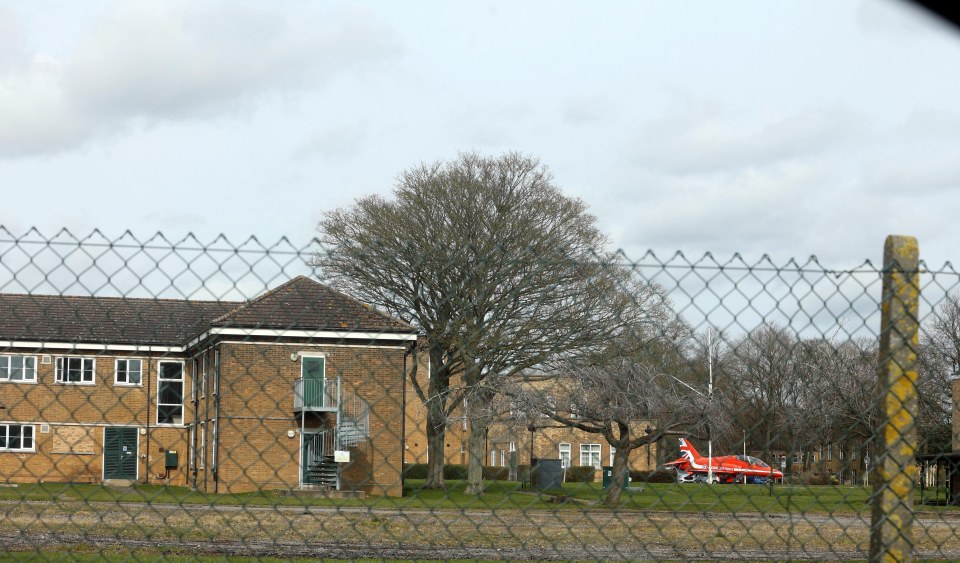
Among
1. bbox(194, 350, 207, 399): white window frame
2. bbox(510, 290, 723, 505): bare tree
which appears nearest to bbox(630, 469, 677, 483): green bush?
bbox(510, 290, 723, 505): bare tree

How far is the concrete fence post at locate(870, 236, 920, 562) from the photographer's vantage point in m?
3.82

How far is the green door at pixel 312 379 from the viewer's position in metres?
4.37

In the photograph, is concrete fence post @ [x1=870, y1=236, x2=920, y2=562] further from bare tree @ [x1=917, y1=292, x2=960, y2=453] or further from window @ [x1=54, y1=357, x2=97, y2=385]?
window @ [x1=54, y1=357, x2=97, y2=385]

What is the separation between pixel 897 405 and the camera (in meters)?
3.88

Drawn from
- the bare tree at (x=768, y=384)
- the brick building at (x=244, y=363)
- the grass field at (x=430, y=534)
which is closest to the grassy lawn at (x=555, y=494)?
the grass field at (x=430, y=534)

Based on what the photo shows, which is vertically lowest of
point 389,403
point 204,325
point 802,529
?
point 802,529

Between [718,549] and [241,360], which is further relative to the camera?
[718,549]

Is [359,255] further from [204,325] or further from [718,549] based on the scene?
[718,549]

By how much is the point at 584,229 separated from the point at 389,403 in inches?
1184

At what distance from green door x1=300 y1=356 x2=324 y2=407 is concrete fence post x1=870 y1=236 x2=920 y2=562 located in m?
2.13

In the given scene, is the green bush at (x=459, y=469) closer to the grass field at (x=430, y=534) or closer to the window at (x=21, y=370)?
the grass field at (x=430, y=534)

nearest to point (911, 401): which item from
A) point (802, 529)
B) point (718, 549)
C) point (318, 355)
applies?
point (318, 355)

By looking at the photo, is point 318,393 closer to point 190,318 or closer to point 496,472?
point 190,318

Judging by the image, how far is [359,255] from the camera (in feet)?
11.9
